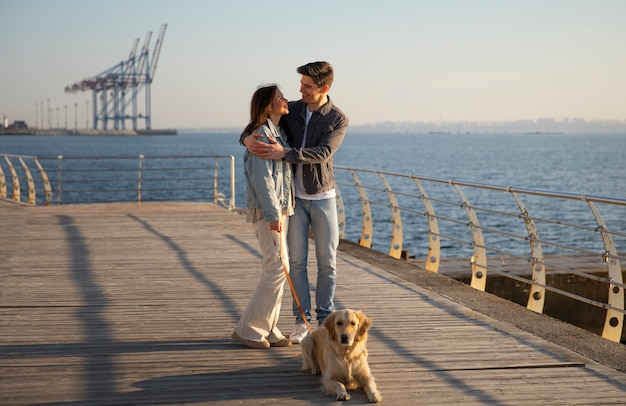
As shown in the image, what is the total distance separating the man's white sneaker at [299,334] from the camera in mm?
4496

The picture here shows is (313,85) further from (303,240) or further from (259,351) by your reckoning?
(259,351)

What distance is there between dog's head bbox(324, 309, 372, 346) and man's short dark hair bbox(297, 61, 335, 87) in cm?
129

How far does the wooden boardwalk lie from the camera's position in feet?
11.9

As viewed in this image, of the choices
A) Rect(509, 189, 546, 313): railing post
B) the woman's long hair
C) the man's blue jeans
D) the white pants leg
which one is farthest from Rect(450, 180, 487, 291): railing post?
the woman's long hair

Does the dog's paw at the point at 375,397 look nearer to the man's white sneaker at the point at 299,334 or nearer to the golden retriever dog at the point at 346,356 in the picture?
the golden retriever dog at the point at 346,356

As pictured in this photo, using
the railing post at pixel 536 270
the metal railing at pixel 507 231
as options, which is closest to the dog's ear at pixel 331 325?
the metal railing at pixel 507 231

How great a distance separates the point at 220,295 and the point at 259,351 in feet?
5.21

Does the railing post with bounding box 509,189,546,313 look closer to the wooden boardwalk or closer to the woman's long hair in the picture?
the wooden boardwalk

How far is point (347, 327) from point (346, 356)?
0.16m

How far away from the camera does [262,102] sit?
4.17 metres

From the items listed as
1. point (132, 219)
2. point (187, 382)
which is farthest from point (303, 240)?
point (132, 219)

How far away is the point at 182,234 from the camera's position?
9.28m

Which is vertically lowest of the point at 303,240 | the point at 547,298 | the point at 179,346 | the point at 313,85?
the point at 547,298

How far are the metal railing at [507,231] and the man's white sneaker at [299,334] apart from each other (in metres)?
1.57
